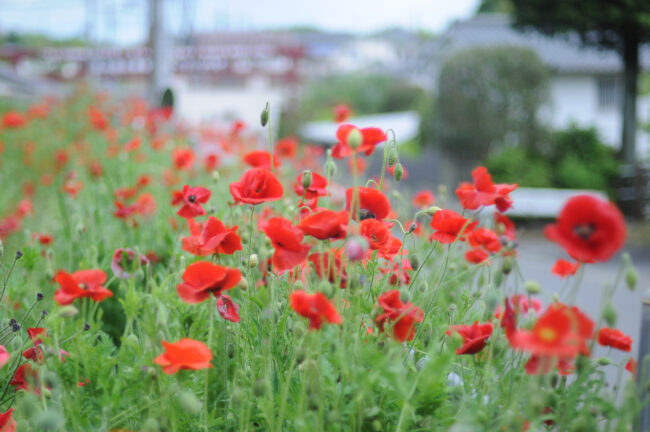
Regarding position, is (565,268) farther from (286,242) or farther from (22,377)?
(22,377)

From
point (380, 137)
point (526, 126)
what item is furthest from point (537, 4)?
point (380, 137)

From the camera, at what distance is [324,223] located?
1205mm

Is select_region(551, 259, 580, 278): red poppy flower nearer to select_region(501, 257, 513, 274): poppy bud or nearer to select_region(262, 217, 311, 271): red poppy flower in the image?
select_region(501, 257, 513, 274): poppy bud

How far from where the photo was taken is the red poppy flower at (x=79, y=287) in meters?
1.24

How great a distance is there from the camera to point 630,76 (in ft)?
36.6

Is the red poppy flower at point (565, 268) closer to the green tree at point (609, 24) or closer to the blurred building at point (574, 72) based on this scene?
the green tree at point (609, 24)

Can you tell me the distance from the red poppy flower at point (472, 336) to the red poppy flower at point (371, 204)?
0.29m

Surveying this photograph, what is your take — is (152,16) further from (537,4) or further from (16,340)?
(16,340)

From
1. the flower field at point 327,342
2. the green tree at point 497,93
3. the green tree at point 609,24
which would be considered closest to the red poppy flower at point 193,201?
the flower field at point 327,342

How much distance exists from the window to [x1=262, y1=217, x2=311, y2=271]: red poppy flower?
59.8 feet

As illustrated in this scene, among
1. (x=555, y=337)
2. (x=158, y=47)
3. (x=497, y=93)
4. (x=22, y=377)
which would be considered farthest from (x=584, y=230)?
(x=497, y=93)

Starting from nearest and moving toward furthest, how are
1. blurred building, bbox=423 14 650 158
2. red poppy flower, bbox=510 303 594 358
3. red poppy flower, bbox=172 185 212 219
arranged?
red poppy flower, bbox=510 303 594 358 → red poppy flower, bbox=172 185 212 219 → blurred building, bbox=423 14 650 158

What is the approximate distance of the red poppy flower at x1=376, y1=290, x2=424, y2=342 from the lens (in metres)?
1.22

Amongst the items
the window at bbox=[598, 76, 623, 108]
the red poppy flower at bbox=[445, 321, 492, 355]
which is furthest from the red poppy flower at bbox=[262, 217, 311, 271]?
the window at bbox=[598, 76, 623, 108]
